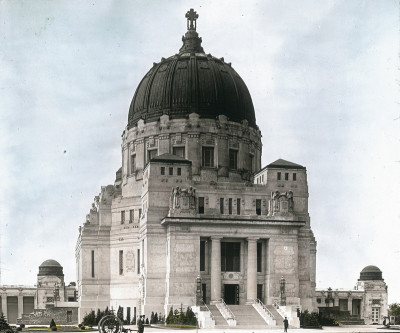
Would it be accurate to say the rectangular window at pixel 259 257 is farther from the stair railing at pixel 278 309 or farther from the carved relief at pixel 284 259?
the stair railing at pixel 278 309

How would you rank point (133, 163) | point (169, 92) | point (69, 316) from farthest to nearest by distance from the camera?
point (133, 163), point (69, 316), point (169, 92)

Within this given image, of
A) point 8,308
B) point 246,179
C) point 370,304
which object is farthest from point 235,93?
point 8,308

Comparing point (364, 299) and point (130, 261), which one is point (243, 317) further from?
point (364, 299)

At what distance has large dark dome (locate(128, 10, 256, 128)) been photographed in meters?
97.4

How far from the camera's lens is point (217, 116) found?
97.4m

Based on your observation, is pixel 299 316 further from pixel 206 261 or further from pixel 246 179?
pixel 246 179

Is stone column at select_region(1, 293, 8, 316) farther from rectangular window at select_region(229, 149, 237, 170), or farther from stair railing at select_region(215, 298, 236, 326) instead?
stair railing at select_region(215, 298, 236, 326)

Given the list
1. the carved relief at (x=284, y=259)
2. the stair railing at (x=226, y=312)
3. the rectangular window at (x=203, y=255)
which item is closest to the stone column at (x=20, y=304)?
the rectangular window at (x=203, y=255)

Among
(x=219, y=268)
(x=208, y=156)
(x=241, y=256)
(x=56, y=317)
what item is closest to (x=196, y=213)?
(x=219, y=268)

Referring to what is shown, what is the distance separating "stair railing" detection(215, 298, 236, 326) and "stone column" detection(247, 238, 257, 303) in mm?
3396

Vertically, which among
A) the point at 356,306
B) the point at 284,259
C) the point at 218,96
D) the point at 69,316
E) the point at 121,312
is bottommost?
the point at 356,306

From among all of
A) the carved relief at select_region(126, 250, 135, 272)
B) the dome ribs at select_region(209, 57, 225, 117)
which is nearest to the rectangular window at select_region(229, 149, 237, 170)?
the dome ribs at select_region(209, 57, 225, 117)

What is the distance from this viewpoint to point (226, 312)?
78375 millimetres

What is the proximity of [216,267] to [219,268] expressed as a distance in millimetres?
346
